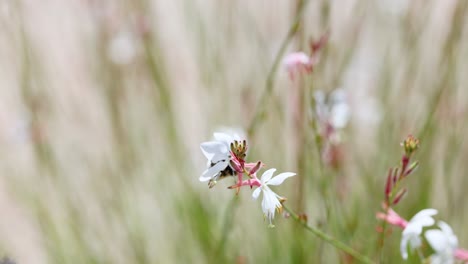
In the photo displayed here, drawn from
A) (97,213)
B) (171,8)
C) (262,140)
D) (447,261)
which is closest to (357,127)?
(262,140)

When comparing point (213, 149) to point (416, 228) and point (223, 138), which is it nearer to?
point (223, 138)

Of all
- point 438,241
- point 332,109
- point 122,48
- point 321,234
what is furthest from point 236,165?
point 122,48

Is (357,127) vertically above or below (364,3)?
below

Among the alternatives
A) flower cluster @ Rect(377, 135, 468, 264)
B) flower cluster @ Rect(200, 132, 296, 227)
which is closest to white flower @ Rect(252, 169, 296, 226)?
flower cluster @ Rect(200, 132, 296, 227)

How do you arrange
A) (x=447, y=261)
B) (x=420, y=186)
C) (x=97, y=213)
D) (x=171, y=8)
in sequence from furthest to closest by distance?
(x=171, y=8) → (x=97, y=213) → (x=420, y=186) → (x=447, y=261)

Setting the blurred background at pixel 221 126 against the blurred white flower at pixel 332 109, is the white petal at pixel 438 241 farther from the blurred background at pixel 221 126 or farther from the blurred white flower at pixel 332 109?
the blurred background at pixel 221 126

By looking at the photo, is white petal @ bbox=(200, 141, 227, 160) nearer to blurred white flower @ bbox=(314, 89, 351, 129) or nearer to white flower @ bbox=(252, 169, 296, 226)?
white flower @ bbox=(252, 169, 296, 226)

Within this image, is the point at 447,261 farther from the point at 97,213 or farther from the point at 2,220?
the point at 2,220

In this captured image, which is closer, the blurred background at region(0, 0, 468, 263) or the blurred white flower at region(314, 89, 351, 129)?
the blurred white flower at region(314, 89, 351, 129)
